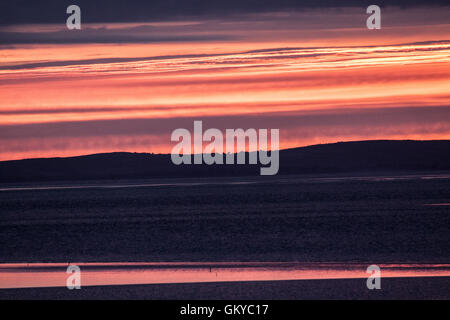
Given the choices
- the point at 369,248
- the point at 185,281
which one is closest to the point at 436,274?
the point at 185,281

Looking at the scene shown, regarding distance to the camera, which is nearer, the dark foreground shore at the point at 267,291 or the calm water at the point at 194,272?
the dark foreground shore at the point at 267,291

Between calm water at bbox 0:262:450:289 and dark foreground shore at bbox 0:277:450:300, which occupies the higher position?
calm water at bbox 0:262:450:289

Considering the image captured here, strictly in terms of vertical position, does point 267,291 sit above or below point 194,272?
below

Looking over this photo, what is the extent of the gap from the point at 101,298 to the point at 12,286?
2.18m

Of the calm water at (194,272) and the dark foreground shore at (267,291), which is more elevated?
the calm water at (194,272)

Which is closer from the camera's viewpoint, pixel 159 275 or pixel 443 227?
pixel 159 275

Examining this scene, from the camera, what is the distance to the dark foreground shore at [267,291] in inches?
483

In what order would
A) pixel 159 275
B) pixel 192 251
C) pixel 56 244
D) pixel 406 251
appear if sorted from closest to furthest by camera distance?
pixel 159 275 → pixel 406 251 → pixel 192 251 → pixel 56 244

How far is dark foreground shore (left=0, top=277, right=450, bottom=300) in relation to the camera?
1227 centimetres

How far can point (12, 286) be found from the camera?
45.8 ft

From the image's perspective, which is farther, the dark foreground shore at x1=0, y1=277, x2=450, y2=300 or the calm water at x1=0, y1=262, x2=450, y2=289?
the calm water at x1=0, y1=262, x2=450, y2=289

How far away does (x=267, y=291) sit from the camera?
1275 cm

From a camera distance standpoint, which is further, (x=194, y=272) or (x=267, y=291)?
(x=194, y=272)
